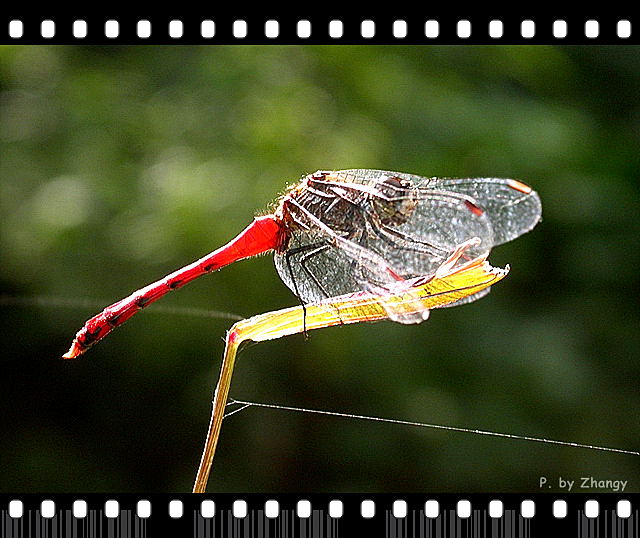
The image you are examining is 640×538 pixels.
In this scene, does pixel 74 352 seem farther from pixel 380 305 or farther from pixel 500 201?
pixel 500 201

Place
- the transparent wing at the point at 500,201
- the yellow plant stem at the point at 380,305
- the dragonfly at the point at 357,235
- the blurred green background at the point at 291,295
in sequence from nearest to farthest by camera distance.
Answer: the yellow plant stem at the point at 380,305
the dragonfly at the point at 357,235
the transparent wing at the point at 500,201
the blurred green background at the point at 291,295

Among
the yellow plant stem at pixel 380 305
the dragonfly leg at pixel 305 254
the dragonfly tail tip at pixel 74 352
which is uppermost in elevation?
the dragonfly leg at pixel 305 254

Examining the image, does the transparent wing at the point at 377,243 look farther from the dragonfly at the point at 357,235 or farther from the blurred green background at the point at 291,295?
the blurred green background at the point at 291,295

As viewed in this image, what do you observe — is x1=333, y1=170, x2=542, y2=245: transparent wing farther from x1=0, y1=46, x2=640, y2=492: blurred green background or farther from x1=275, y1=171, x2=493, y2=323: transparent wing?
x1=0, y1=46, x2=640, y2=492: blurred green background

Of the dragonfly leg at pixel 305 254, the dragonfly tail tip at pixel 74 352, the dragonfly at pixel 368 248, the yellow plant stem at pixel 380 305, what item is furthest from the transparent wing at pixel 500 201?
the dragonfly tail tip at pixel 74 352

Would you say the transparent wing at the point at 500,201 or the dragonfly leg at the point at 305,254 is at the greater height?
the transparent wing at the point at 500,201

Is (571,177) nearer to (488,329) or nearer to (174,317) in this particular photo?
(488,329)

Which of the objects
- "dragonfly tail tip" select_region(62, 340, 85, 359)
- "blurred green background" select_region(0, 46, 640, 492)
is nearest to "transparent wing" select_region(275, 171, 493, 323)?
"dragonfly tail tip" select_region(62, 340, 85, 359)
